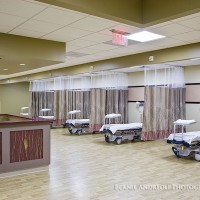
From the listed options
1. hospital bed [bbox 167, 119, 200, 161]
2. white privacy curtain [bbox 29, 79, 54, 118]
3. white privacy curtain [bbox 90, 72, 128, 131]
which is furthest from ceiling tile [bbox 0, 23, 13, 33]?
white privacy curtain [bbox 29, 79, 54, 118]

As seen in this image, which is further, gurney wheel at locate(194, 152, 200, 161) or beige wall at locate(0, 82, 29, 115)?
beige wall at locate(0, 82, 29, 115)

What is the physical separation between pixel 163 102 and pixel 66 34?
4.28 m

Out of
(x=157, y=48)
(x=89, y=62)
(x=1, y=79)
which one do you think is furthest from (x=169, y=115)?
(x=1, y=79)

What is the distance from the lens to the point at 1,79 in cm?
1608

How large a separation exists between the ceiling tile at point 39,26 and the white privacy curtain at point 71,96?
6538mm

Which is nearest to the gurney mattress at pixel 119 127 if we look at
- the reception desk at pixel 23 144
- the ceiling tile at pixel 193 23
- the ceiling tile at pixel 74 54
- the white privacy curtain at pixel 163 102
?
the white privacy curtain at pixel 163 102

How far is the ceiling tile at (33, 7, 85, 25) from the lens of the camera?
12.5 ft

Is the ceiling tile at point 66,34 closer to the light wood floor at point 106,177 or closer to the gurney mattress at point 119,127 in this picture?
the light wood floor at point 106,177

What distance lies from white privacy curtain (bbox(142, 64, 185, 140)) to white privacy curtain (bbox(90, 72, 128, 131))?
1845 millimetres

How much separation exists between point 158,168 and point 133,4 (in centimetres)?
328

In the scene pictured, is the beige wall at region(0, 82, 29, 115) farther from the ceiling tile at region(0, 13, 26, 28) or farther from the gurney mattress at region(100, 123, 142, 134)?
the ceiling tile at region(0, 13, 26, 28)

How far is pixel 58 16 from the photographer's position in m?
4.02

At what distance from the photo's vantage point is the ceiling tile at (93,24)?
4162 mm

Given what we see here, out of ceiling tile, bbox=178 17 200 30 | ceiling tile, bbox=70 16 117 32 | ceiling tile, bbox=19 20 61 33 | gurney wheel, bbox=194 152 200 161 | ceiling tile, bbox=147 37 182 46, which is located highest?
ceiling tile, bbox=147 37 182 46
